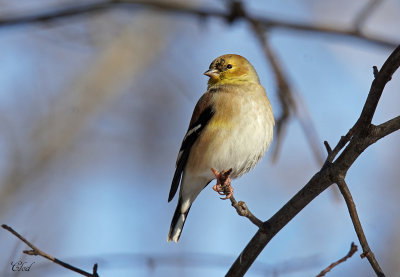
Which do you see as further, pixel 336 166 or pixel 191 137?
pixel 191 137

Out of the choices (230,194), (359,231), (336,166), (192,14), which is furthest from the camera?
(192,14)

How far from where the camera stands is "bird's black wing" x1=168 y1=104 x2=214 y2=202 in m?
5.20

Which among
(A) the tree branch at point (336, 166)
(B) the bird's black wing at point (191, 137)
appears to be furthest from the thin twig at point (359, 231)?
(B) the bird's black wing at point (191, 137)

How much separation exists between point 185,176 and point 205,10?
5.47 feet

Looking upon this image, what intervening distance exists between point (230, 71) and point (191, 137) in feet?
3.04

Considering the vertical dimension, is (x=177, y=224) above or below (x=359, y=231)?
above

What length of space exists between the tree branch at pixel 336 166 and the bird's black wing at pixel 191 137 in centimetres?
179

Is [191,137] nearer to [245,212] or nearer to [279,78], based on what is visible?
[279,78]

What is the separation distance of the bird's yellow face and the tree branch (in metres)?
2.50

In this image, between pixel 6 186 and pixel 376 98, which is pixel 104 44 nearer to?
pixel 6 186

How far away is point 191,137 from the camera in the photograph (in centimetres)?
535

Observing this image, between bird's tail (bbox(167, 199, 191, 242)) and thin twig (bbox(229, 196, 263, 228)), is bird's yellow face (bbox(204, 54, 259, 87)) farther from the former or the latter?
thin twig (bbox(229, 196, 263, 228))

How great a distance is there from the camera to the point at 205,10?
191 inches

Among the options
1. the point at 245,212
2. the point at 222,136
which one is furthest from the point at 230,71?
the point at 245,212
